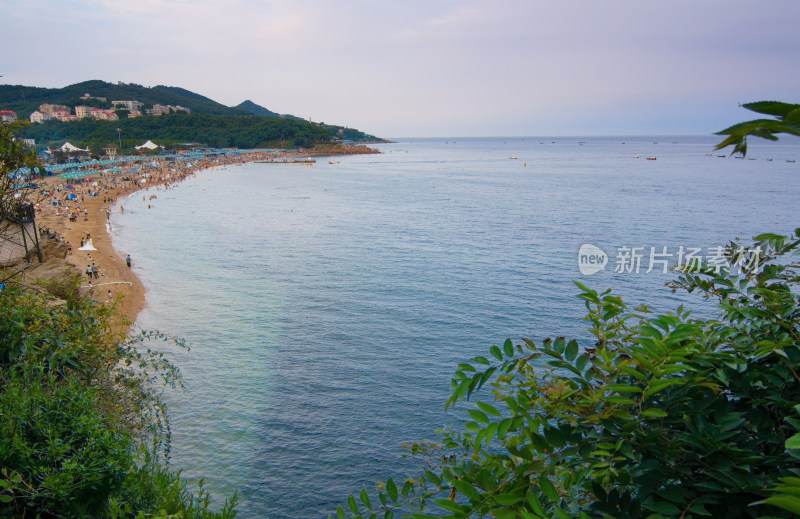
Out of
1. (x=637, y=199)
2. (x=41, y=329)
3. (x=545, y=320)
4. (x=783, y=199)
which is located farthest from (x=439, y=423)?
(x=783, y=199)

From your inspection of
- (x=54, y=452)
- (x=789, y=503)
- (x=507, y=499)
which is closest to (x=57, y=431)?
(x=54, y=452)

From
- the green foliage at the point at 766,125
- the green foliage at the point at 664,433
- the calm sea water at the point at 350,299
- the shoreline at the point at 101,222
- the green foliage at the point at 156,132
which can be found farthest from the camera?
the green foliage at the point at 156,132

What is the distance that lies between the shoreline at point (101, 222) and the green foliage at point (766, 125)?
7743 millimetres

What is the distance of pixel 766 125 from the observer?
1697mm

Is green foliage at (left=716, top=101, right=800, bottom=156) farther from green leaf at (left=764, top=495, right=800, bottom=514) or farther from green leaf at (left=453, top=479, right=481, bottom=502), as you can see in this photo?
green leaf at (left=453, top=479, right=481, bottom=502)

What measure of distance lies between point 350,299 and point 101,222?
40.9m

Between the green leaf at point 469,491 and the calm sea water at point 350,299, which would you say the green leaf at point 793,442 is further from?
the calm sea water at point 350,299

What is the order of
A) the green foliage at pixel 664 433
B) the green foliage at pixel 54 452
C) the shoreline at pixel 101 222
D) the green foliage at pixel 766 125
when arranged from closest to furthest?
the green foliage at pixel 766 125, the green foliage at pixel 664 433, the green foliage at pixel 54 452, the shoreline at pixel 101 222

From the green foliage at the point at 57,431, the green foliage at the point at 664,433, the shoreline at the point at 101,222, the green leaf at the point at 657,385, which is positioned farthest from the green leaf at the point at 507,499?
the shoreline at the point at 101,222

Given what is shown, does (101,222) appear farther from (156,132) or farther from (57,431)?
(156,132)

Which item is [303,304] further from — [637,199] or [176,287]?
[637,199]

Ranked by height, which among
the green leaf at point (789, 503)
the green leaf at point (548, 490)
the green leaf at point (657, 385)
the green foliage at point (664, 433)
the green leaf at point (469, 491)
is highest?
the green leaf at point (657, 385)

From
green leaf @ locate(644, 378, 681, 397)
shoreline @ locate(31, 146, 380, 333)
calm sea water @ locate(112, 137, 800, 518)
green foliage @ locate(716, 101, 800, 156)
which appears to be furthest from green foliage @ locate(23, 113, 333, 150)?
green foliage @ locate(716, 101, 800, 156)

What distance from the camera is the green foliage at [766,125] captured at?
1613 mm
